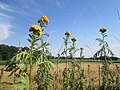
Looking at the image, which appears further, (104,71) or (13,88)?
(104,71)

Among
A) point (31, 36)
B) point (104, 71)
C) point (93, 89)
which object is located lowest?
point (93, 89)

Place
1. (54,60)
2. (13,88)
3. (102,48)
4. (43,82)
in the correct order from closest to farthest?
(13,88), (43,82), (54,60), (102,48)

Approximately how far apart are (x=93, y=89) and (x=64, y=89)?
0.98m

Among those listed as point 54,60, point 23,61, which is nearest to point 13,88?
point 23,61

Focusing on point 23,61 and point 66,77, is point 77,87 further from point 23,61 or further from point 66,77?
point 23,61

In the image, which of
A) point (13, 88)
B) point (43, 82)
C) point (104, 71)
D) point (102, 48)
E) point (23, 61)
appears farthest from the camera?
point (102, 48)

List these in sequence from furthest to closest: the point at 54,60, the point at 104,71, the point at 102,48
A: the point at 102,48 < the point at 104,71 < the point at 54,60

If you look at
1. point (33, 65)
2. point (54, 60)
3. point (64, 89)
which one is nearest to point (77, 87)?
point (64, 89)

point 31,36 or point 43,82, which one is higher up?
point 31,36

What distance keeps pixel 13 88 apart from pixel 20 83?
0.14 metres

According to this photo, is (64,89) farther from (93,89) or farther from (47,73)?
(47,73)

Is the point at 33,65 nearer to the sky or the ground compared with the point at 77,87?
nearer to the sky

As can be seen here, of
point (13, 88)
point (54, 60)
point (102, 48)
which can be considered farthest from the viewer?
point (102, 48)

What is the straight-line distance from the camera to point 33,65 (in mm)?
3146
